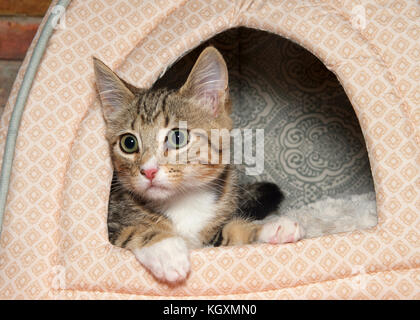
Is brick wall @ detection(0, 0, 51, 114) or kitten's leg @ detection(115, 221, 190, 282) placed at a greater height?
brick wall @ detection(0, 0, 51, 114)

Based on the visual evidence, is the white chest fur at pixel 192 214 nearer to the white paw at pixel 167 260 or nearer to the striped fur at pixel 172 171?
the striped fur at pixel 172 171

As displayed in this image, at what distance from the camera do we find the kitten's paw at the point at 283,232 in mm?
1122

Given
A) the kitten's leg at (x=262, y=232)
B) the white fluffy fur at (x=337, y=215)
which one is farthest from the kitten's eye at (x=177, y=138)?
the white fluffy fur at (x=337, y=215)

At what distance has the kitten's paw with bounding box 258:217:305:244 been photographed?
44.2 inches

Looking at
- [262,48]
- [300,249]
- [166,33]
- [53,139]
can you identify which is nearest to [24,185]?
[53,139]

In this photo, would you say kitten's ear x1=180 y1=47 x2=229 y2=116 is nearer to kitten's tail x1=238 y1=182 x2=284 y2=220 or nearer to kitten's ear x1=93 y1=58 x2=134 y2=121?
kitten's ear x1=93 y1=58 x2=134 y2=121

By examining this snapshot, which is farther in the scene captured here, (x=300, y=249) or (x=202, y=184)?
(x=202, y=184)

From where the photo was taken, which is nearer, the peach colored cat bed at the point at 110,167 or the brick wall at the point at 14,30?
the peach colored cat bed at the point at 110,167

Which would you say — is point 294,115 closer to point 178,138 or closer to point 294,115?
point 294,115

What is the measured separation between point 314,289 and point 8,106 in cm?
102

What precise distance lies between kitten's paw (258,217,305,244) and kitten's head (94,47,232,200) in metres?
0.27

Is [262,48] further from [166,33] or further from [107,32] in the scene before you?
[107,32]

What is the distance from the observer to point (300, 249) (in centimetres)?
109

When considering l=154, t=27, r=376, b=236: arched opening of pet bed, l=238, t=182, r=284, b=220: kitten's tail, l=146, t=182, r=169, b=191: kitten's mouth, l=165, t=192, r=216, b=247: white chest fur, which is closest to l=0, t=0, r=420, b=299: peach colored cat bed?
l=146, t=182, r=169, b=191: kitten's mouth
